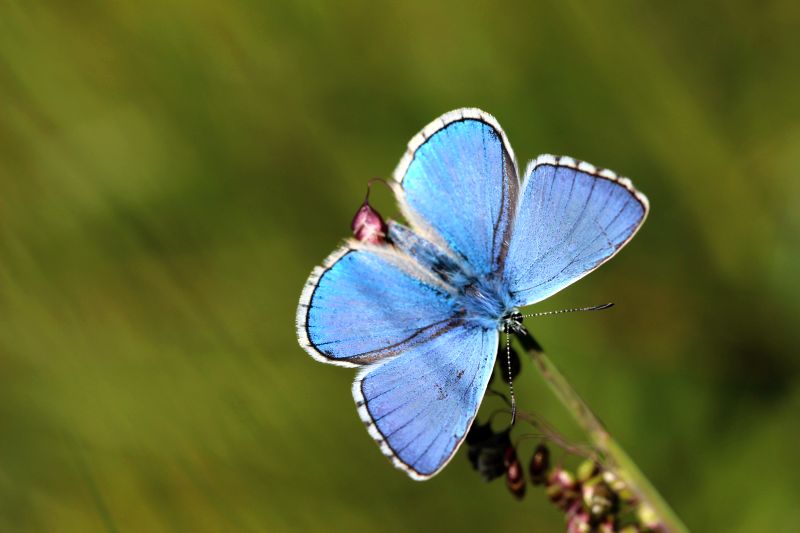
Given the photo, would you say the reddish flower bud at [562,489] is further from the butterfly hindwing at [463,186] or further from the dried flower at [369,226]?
the dried flower at [369,226]

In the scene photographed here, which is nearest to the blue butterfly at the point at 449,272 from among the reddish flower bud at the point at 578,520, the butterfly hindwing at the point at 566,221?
the butterfly hindwing at the point at 566,221

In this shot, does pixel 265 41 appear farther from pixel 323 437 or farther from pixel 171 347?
A: pixel 323 437

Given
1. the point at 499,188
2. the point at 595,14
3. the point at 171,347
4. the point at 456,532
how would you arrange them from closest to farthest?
the point at 499,188 → the point at 456,532 → the point at 171,347 → the point at 595,14

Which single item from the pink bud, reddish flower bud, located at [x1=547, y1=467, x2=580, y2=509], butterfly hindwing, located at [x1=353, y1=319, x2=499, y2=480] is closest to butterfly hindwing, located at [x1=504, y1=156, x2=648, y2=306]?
butterfly hindwing, located at [x1=353, y1=319, x2=499, y2=480]

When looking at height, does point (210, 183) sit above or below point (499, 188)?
above

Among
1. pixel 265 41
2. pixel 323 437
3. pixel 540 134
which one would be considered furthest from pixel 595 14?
pixel 323 437

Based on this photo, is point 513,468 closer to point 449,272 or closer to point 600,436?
point 600,436

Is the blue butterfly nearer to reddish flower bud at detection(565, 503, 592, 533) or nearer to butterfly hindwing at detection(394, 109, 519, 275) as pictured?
butterfly hindwing at detection(394, 109, 519, 275)
